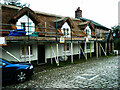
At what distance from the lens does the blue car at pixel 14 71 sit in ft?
21.6

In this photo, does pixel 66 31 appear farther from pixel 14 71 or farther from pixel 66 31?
pixel 14 71

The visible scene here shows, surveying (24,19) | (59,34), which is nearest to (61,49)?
(59,34)

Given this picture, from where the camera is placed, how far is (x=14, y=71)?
22.4ft

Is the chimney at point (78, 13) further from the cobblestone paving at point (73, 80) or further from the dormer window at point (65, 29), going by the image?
the cobblestone paving at point (73, 80)

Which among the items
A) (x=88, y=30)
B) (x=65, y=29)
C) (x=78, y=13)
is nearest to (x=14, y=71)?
(x=65, y=29)

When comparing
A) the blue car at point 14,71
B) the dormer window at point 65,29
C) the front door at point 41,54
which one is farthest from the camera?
the dormer window at point 65,29

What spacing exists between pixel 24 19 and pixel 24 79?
7685 millimetres

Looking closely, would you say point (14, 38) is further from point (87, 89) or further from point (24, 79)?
point (87, 89)

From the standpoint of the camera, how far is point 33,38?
10.9 m

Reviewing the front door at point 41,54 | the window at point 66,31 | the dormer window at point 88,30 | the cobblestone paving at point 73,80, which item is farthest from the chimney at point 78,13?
the cobblestone paving at point 73,80

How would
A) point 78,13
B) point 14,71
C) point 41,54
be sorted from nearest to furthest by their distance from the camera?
point 14,71 < point 41,54 < point 78,13

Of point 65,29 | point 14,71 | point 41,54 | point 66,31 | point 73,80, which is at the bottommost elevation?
point 73,80

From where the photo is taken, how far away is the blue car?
21.6ft

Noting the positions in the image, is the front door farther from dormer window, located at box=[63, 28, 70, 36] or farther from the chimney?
the chimney
